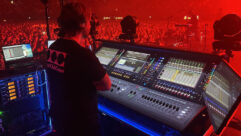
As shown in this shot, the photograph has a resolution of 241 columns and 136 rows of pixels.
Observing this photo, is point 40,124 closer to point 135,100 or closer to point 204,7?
point 135,100

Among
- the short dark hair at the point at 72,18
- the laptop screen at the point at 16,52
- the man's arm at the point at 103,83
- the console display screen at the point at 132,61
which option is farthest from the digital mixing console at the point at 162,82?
the laptop screen at the point at 16,52

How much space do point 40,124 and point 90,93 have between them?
1990 millimetres

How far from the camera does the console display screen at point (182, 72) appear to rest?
4.78ft

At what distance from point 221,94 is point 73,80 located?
1.02 meters

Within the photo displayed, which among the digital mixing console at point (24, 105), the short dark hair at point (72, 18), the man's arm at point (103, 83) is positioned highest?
the short dark hair at point (72, 18)

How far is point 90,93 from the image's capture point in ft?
4.31

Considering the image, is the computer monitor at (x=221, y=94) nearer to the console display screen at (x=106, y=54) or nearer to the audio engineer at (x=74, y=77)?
the audio engineer at (x=74, y=77)

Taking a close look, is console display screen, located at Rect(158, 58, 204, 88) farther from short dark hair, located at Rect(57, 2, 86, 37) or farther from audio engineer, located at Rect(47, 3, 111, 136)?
short dark hair, located at Rect(57, 2, 86, 37)

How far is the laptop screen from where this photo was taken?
2623 mm

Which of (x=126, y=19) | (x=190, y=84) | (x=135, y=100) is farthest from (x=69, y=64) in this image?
(x=126, y=19)

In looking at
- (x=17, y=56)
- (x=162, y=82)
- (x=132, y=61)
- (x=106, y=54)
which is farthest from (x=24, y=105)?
(x=162, y=82)

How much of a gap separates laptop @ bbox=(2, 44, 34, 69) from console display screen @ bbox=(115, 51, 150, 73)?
1.53 metres

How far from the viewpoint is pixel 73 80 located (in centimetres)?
122

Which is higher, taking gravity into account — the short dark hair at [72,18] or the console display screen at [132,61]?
the short dark hair at [72,18]
